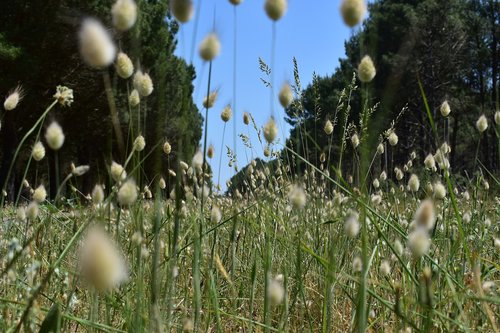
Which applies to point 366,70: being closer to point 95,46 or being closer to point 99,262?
point 95,46

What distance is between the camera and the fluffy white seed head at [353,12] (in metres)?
0.98

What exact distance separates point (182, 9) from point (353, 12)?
0.28 metres

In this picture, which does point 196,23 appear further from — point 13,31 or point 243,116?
point 13,31

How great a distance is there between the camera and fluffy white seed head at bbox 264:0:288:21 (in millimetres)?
1078

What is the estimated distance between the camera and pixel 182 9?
1.00 m

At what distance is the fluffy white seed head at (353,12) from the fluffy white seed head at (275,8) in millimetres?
130

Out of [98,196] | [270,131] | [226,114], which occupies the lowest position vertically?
[98,196]

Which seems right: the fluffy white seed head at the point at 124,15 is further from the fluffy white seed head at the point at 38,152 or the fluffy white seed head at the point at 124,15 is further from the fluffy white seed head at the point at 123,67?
the fluffy white seed head at the point at 38,152

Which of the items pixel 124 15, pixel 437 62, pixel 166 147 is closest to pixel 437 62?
pixel 437 62

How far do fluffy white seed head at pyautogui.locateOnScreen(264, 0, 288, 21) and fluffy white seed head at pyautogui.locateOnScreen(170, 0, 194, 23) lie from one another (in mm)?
154

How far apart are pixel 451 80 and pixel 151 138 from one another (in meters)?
13.4

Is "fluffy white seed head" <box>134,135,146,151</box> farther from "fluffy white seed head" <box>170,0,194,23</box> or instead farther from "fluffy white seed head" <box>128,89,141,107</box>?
"fluffy white seed head" <box>170,0,194,23</box>

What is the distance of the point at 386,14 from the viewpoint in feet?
89.5

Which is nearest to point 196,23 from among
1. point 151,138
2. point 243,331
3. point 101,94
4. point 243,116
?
point 243,331
